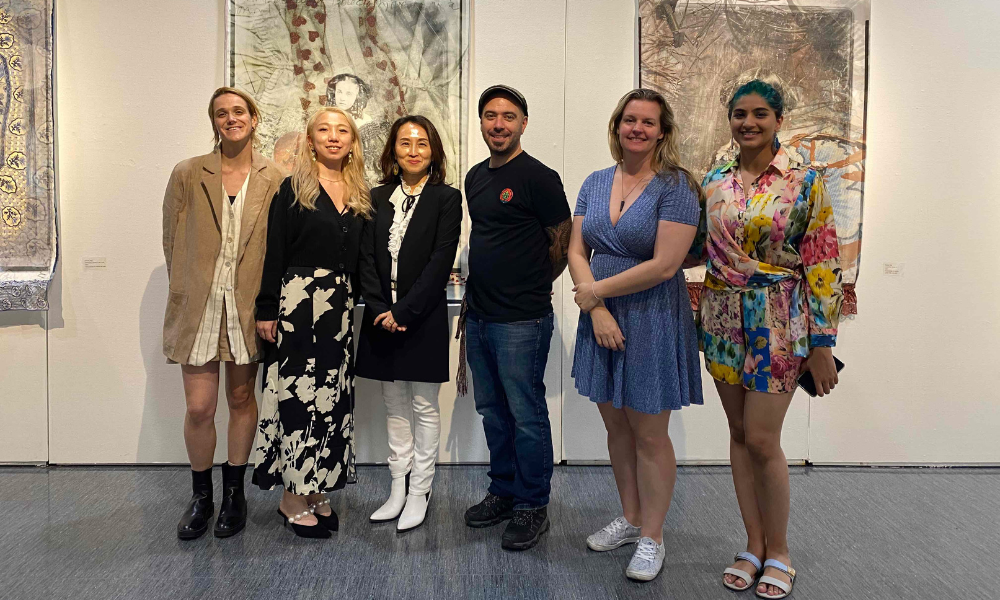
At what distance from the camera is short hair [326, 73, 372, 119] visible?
299 cm

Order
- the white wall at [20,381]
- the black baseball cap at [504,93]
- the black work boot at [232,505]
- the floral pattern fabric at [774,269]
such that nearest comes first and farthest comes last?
the floral pattern fabric at [774,269] → the black baseball cap at [504,93] → the black work boot at [232,505] → the white wall at [20,381]

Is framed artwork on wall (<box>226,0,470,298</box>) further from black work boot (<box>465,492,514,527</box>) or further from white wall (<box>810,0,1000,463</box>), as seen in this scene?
white wall (<box>810,0,1000,463</box>)

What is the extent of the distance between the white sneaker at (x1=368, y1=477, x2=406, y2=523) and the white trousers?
0.26 feet

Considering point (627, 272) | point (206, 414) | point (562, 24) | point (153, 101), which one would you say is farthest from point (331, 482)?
point (562, 24)

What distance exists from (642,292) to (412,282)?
2.84 ft

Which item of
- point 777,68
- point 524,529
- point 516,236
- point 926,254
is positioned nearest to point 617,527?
point 524,529

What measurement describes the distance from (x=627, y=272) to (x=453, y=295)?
1.27 metres

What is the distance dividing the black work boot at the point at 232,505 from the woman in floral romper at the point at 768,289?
5.95 ft

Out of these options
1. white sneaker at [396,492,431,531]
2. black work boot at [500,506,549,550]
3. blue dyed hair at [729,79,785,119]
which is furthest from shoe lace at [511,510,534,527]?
blue dyed hair at [729,79,785,119]

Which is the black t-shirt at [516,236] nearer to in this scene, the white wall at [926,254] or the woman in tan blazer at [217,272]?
the woman in tan blazer at [217,272]

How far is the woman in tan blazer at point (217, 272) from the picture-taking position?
2309mm

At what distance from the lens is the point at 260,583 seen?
200 cm

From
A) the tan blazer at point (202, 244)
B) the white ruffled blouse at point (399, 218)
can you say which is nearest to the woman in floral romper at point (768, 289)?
the white ruffled blouse at point (399, 218)

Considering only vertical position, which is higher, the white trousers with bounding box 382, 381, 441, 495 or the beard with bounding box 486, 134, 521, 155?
the beard with bounding box 486, 134, 521, 155
